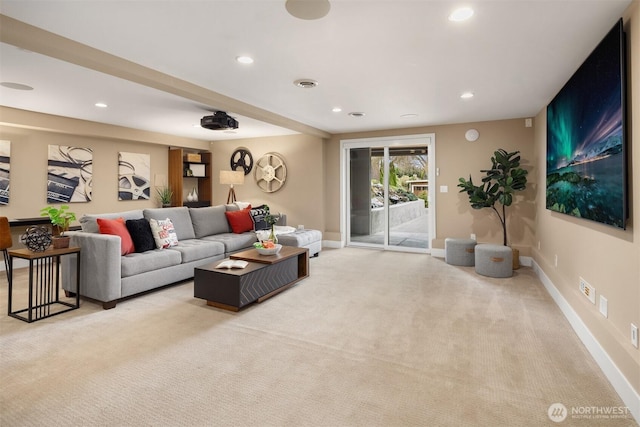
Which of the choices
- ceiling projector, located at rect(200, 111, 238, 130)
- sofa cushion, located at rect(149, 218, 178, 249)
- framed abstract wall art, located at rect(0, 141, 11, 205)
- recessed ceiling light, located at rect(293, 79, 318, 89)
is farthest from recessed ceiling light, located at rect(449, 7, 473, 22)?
framed abstract wall art, located at rect(0, 141, 11, 205)

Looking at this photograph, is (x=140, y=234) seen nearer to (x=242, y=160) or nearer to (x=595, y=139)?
(x=242, y=160)

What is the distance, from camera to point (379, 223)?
22.4ft

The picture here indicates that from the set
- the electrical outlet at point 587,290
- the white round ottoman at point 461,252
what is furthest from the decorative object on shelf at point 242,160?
the electrical outlet at point 587,290

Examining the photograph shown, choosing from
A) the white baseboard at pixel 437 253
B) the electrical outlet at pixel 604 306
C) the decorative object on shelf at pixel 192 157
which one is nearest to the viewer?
the electrical outlet at pixel 604 306

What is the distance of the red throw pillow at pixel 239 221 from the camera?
5566mm

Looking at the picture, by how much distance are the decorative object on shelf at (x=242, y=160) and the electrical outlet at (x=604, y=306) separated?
6.44 m

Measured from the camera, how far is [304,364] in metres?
2.26

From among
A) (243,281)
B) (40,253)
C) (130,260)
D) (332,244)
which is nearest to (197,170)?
(332,244)

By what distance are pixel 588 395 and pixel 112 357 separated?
3031mm

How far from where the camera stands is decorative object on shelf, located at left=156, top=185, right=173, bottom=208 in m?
7.09

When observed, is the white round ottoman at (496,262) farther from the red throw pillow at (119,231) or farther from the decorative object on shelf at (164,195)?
the decorative object on shelf at (164,195)

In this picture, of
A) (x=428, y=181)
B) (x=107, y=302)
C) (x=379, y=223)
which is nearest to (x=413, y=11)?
(x=107, y=302)

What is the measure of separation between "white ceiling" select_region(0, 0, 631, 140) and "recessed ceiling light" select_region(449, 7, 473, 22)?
0.05 m

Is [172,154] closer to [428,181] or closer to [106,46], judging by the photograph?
[106,46]
